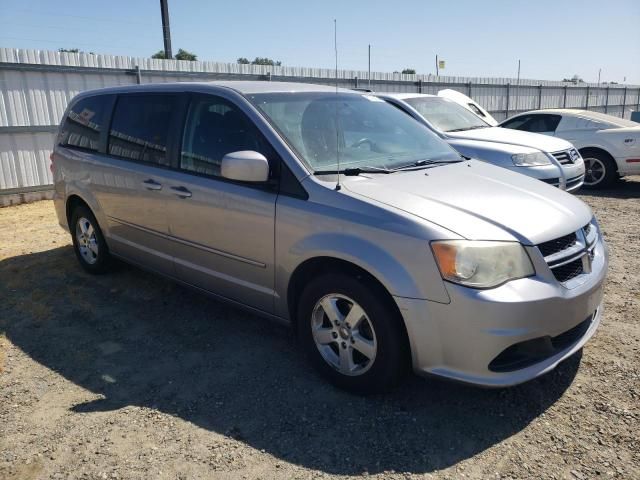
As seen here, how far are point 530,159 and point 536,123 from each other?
157 inches

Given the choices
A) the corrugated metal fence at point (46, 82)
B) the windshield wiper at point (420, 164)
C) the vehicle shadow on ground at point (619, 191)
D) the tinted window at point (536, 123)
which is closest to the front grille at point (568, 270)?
the windshield wiper at point (420, 164)

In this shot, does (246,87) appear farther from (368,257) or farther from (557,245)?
(557,245)

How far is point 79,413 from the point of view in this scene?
3006mm

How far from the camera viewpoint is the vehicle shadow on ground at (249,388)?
8.80 ft

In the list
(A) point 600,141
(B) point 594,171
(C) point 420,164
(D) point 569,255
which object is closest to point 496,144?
(A) point 600,141

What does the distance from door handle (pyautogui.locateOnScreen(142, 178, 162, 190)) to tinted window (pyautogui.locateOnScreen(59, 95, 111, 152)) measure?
1.08m

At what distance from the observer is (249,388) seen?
3.23 m

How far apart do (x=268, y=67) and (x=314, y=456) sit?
11000mm

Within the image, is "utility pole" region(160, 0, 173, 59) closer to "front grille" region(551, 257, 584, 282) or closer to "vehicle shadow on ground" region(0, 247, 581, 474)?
"vehicle shadow on ground" region(0, 247, 581, 474)

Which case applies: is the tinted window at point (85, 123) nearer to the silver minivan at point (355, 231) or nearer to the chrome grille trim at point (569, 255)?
the silver minivan at point (355, 231)

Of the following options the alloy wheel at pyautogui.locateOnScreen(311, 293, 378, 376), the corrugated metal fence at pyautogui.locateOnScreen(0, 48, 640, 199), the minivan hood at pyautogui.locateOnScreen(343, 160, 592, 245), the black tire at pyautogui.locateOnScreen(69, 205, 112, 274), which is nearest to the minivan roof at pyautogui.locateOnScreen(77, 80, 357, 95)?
the minivan hood at pyautogui.locateOnScreen(343, 160, 592, 245)

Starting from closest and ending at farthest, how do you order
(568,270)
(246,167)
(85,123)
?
(568,270)
(246,167)
(85,123)

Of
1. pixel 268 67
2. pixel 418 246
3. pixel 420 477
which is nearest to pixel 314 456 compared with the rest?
pixel 420 477

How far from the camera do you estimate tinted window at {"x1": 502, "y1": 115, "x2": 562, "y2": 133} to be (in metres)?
10.5
